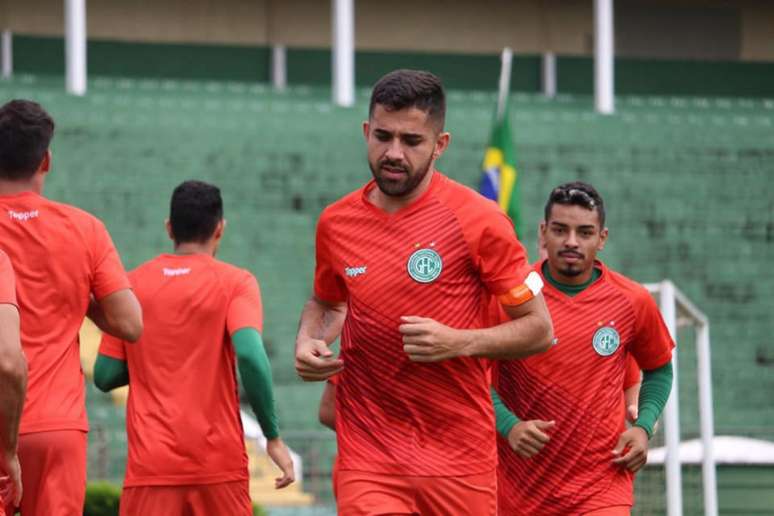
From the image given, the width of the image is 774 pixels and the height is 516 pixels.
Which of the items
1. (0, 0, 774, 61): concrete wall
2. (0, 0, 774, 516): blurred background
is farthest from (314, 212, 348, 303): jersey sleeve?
(0, 0, 774, 61): concrete wall

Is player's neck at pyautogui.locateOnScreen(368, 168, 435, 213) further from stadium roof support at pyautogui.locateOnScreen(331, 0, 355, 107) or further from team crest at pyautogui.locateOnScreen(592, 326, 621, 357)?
stadium roof support at pyautogui.locateOnScreen(331, 0, 355, 107)

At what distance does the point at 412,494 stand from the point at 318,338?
0.64m

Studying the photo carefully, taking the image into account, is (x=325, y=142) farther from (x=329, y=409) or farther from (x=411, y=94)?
(x=411, y=94)

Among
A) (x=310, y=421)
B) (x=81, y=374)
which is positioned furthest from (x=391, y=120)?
(x=310, y=421)

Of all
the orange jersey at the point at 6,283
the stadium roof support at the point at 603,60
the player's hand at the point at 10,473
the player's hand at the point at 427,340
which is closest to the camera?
the orange jersey at the point at 6,283

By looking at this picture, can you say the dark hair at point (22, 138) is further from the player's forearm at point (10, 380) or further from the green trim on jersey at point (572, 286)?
the green trim on jersey at point (572, 286)

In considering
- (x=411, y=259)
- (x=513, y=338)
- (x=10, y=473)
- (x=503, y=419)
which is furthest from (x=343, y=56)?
(x=10, y=473)

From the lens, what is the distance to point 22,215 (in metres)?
6.76

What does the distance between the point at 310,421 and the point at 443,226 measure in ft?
48.5

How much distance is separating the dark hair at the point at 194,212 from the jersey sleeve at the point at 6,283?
2.80m

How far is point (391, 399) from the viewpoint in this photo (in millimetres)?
6316

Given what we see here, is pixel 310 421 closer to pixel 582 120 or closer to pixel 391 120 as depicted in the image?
pixel 582 120

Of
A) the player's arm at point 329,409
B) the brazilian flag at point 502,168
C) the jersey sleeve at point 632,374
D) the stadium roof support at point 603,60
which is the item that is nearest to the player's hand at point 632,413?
the jersey sleeve at point 632,374

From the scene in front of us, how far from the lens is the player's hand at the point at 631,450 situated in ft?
24.8
